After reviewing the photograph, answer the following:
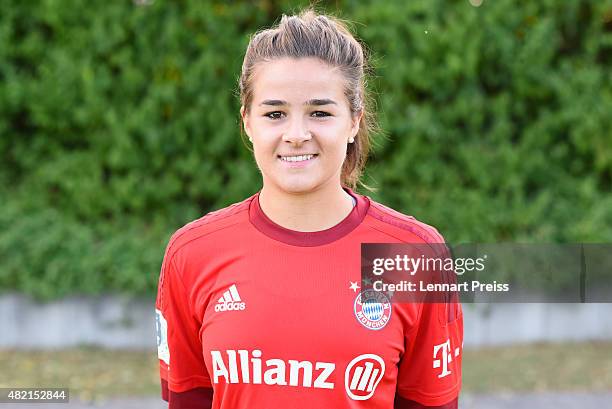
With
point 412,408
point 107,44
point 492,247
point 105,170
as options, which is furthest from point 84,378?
point 412,408

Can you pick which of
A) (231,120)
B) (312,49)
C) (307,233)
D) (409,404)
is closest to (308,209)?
(307,233)

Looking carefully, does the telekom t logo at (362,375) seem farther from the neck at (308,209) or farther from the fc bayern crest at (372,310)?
the neck at (308,209)

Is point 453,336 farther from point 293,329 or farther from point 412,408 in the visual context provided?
point 293,329

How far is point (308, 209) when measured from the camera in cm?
219

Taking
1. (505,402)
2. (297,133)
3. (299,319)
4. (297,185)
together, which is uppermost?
(297,133)

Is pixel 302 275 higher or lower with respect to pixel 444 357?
higher

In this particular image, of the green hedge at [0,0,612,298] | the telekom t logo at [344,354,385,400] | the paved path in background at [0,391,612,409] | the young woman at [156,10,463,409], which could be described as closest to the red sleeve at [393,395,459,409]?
the young woman at [156,10,463,409]

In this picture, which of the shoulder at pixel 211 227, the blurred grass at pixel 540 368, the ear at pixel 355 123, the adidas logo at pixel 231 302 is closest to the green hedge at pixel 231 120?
the blurred grass at pixel 540 368

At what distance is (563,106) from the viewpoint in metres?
6.24

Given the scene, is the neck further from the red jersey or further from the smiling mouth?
the smiling mouth

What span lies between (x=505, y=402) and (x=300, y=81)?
3784 mm

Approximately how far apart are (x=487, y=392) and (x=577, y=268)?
152 cm

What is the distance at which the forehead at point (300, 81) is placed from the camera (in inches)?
81.4

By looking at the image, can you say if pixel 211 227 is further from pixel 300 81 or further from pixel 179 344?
pixel 300 81
